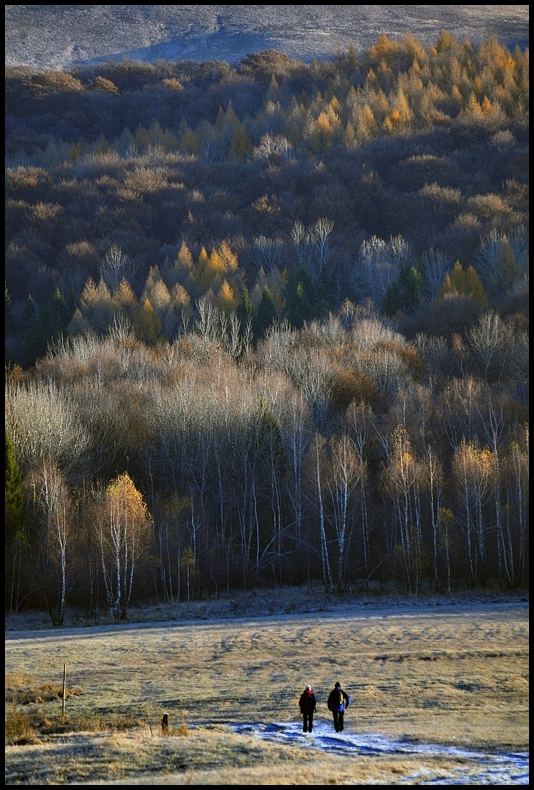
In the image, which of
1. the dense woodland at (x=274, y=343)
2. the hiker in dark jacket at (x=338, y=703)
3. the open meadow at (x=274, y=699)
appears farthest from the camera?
the dense woodland at (x=274, y=343)

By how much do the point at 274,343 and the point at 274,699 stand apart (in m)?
49.8

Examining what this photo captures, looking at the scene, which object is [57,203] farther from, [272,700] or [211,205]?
[272,700]

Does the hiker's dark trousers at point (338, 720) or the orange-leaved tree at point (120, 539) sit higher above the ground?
the orange-leaved tree at point (120, 539)

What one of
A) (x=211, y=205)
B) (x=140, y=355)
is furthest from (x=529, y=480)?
(x=211, y=205)

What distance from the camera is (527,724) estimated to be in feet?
84.4

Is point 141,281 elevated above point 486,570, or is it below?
above

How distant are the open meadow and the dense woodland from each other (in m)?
8.31

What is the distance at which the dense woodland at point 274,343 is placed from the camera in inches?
2053

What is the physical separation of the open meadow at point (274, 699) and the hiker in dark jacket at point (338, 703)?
11.5 inches

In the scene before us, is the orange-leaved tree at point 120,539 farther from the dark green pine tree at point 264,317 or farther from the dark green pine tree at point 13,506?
the dark green pine tree at point 264,317

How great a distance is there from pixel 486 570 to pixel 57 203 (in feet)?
312

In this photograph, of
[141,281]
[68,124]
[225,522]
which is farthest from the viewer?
[68,124]

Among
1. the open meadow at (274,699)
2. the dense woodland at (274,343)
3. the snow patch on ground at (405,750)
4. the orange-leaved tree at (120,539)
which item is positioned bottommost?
the snow patch on ground at (405,750)

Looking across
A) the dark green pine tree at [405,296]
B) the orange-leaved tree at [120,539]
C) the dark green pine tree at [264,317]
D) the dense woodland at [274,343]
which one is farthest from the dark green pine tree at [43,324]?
the orange-leaved tree at [120,539]
